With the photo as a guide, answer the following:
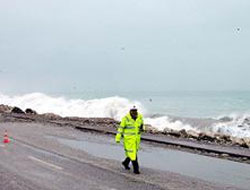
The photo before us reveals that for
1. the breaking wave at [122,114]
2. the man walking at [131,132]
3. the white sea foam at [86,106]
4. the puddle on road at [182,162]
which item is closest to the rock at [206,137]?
the puddle on road at [182,162]

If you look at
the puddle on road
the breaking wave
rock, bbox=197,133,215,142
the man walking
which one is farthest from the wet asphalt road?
the breaking wave

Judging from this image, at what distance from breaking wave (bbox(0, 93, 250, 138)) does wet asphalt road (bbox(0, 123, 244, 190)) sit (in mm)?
15556

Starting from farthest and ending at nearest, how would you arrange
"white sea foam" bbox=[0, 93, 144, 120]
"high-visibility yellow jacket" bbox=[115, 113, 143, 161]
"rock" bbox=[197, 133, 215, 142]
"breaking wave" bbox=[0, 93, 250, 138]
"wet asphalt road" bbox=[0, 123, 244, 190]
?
1. "white sea foam" bbox=[0, 93, 144, 120]
2. "breaking wave" bbox=[0, 93, 250, 138]
3. "rock" bbox=[197, 133, 215, 142]
4. "high-visibility yellow jacket" bbox=[115, 113, 143, 161]
5. "wet asphalt road" bbox=[0, 123, 244, 190]

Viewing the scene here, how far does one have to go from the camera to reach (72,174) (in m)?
11.0

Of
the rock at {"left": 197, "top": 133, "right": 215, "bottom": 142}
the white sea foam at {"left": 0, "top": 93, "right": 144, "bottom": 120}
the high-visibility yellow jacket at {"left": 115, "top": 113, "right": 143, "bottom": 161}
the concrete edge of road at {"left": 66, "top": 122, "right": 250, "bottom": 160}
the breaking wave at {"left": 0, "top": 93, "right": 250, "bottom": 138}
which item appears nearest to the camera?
the high-visibility yellow jacket at {"left": 115, "top": 113, "right": 143, "bottom": 161}

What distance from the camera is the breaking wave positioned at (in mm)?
34438

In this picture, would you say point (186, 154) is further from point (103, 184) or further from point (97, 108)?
point (97, 108)

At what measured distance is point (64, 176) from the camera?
421 inches

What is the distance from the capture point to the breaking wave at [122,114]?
3444 centimetres

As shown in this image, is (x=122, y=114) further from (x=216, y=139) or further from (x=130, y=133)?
(x=130, y=133)

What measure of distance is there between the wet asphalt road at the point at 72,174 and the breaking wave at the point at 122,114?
15556 millimetres

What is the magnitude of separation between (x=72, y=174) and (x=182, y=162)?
4.59 meters

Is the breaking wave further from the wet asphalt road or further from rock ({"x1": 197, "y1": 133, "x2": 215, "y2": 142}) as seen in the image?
the wet asphalt road

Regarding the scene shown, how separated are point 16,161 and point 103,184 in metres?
4.00
